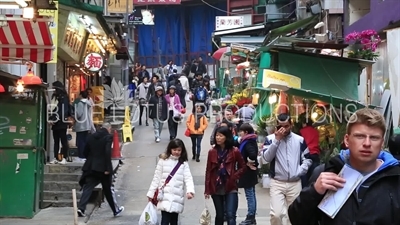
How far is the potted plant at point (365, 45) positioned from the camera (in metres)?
12.5

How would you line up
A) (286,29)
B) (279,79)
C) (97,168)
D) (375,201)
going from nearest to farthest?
(375,201)
(97,168)
(279,79)
(286,29)

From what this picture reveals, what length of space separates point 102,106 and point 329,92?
12.1 meters

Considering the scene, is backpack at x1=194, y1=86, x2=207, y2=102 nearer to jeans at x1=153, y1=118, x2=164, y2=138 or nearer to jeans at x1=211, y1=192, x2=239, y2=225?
jeans at x1=153, y1=118, x2=164, y2=138

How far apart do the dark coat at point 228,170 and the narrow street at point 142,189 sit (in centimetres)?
173

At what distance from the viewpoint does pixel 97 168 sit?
11.1m

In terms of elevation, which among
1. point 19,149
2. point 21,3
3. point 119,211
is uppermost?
point 21,3

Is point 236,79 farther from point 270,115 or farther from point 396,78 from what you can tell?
point 396,78

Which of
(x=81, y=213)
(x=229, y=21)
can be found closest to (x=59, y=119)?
(x=81, y=213)

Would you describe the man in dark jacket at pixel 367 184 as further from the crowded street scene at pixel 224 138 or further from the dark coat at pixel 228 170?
the dark coat at pixel 228 170

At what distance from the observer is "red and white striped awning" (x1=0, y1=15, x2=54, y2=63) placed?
10227 millimetres

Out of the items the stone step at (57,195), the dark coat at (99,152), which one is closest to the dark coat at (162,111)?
the stone step at (57,195)

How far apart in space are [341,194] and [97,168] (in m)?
8.24

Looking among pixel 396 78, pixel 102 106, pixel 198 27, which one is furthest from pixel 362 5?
pixel 198 27

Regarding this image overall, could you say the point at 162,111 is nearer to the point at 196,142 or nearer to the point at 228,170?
the point at 196,142
